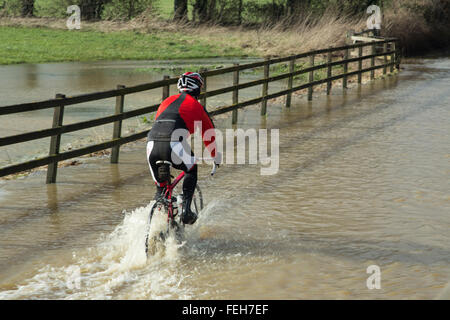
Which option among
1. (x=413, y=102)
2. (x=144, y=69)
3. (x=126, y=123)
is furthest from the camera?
(x=144, y=69)

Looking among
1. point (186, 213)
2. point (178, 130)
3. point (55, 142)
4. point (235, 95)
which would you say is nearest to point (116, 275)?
point (186, 213)

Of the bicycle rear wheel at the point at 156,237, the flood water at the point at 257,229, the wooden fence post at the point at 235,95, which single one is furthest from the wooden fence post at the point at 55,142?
the wooden fence post at the point at 235,95

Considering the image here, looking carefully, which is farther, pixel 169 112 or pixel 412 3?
pixel 412 3

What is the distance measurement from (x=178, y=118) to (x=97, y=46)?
30418mm

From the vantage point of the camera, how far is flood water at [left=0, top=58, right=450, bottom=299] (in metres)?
5.80

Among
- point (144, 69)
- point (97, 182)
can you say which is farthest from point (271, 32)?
point (97, 182)

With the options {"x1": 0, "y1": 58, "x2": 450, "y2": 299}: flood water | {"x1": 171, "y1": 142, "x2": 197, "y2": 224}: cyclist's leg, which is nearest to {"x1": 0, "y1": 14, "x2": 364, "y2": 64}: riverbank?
{"x1": 0, "y1": 58, "x2": 450, "y2": 299}: flood water

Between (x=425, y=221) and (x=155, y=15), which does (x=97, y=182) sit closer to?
(x=425, y=221)

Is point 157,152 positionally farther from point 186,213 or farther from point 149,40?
point 149,40

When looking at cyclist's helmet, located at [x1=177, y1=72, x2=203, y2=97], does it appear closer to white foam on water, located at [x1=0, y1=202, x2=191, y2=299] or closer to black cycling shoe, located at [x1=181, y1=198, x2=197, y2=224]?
black cycling shoe, located at [x1=181, y1=198, x2=197, y2=224]

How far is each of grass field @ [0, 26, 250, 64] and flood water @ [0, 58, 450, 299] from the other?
21154 mm

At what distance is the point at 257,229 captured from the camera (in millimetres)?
7387

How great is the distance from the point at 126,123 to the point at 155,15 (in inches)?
1191

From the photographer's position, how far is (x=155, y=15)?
43.2m
